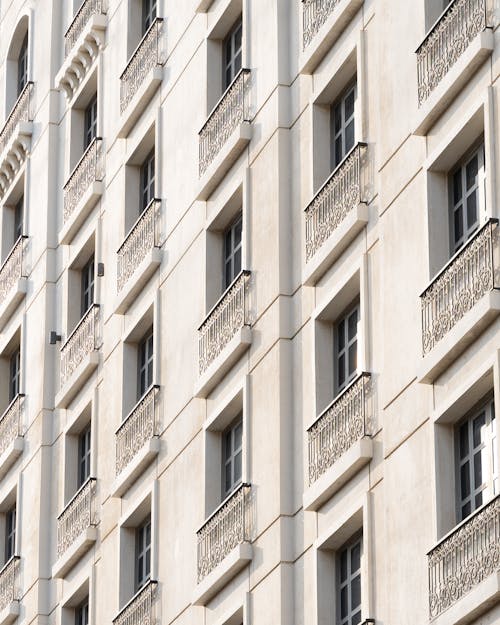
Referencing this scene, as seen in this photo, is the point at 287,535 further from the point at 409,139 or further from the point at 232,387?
the point at 409,139

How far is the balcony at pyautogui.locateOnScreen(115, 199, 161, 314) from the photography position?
36.9 meters

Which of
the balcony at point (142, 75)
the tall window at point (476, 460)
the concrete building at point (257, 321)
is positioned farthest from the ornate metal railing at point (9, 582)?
the tall window at point (476, 460)

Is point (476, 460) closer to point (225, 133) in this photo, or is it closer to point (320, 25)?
point (320, 25)

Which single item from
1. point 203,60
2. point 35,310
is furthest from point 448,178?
point 35,310

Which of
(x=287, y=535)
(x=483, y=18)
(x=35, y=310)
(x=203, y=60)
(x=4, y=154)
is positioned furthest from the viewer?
(x=4, y=154)

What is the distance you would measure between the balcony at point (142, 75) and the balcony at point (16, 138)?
5825mm

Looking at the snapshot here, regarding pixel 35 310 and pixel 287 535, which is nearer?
pixel 287 535

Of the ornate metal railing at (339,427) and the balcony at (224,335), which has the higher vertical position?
the balcony at (224,335)

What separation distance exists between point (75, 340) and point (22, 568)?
13.8 feet

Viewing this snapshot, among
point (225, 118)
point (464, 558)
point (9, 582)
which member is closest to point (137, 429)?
point (225, 118)

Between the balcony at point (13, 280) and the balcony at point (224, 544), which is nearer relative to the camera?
the balcony at point (224, 544)

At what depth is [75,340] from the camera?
40.3 metres

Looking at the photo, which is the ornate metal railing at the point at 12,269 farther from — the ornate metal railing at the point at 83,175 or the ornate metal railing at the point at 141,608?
the ornate metal railing at the point at 141,608

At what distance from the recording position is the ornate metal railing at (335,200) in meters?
30.4
